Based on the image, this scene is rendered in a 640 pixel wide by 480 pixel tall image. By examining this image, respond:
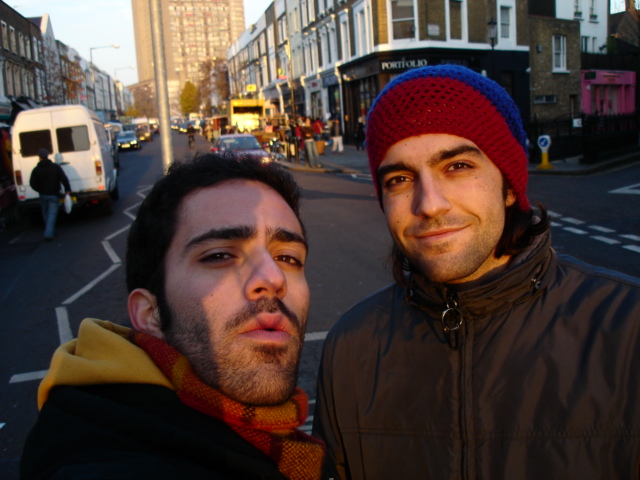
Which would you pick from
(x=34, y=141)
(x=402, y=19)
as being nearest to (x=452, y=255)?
(x=34, y=141)

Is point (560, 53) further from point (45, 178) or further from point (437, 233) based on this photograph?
point (437, 233)

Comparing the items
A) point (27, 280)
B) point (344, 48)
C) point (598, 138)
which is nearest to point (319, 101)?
point (344, 48)

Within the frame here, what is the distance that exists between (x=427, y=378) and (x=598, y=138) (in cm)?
1937

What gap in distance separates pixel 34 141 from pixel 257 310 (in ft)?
46.2

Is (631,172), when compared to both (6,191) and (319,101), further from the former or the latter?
(319,101)

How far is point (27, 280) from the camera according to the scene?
29.2ft

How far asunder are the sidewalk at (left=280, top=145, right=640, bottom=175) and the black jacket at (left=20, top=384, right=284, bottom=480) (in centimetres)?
1203

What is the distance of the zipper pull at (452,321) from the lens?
5.38 feet

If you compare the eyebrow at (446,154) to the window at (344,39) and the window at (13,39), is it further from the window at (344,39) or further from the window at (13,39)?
the window at (13,39)

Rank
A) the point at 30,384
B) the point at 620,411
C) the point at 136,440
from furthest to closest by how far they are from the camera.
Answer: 1. the point at 30,384
2. the point at 620,411
3. the point at 136,440

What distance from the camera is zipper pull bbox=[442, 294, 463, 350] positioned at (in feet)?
5.38

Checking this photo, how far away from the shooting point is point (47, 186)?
40.5 ft

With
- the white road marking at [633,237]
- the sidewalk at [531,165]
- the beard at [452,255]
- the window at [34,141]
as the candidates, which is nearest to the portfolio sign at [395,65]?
the sidewalk at [531,165]

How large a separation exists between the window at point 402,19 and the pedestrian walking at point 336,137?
5917mm
